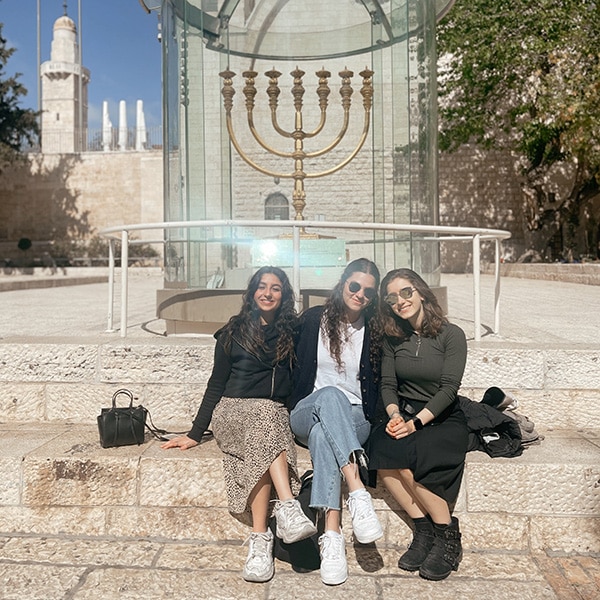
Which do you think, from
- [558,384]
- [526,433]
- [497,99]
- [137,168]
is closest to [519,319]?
[558,384]

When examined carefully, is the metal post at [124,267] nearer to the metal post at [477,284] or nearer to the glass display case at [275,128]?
the glass display case at [275,128]

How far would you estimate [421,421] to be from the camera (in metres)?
2.03

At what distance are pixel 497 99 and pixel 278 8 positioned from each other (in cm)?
1107

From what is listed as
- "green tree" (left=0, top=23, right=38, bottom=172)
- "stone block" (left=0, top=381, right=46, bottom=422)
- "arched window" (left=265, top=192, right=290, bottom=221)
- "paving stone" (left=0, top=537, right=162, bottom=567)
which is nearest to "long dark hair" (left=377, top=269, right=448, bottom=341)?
"paving stone" (left=0, top=537, right=162, bottom=567)

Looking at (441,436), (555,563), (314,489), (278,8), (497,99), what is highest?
(497,99)

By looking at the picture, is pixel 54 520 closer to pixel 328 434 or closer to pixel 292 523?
pixel 292 523

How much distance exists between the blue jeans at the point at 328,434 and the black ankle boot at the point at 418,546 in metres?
0.28

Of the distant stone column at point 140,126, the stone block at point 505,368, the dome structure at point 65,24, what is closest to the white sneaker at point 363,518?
the stone block at point 505,368

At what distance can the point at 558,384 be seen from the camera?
256 centimetres

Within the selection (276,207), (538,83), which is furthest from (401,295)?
(538,83)

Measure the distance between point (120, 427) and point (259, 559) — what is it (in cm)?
79

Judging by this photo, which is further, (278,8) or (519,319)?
(278,8)

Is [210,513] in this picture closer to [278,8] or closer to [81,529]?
[81,529]

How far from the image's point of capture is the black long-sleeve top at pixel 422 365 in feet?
6.97
